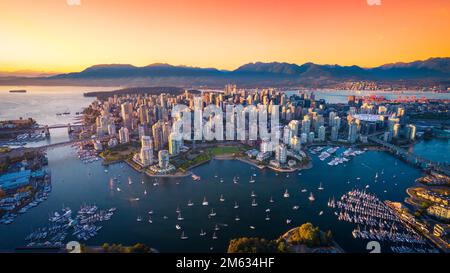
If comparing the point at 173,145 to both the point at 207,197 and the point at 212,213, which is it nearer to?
the point at 207,197

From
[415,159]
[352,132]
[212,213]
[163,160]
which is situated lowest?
[212,213]

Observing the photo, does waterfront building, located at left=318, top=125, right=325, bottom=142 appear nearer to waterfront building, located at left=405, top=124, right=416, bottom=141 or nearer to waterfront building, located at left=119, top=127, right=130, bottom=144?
waterfront building, located at left=405, top=124, right=416, bottom=141

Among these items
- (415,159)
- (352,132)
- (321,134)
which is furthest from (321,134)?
(415,159)

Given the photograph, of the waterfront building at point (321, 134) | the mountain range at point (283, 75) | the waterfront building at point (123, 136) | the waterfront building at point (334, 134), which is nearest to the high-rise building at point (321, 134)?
the waterfront building at point (321, 134)

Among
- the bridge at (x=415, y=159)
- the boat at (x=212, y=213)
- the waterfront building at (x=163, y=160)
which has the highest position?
the waterfront building at (x=163, y=160)

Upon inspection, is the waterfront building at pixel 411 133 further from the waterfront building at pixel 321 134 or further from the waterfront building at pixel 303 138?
the waterfront building at pixel 303 138
